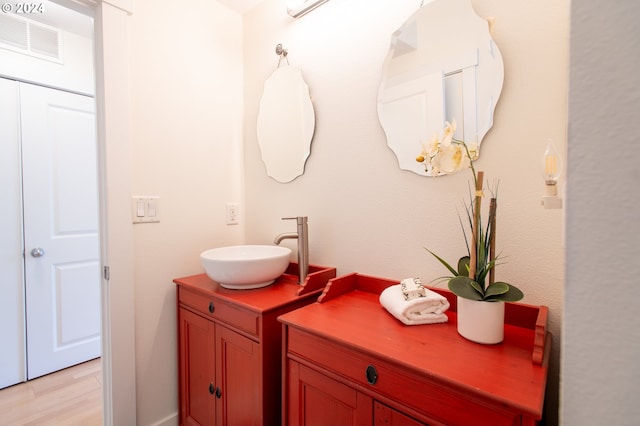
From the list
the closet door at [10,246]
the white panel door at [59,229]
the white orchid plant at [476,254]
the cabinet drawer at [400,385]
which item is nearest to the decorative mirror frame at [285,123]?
the white orchid plant at [476,254]

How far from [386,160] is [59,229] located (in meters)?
2.34

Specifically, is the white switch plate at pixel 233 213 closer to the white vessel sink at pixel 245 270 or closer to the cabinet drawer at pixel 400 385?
the white vessel sink at pixel 245 270

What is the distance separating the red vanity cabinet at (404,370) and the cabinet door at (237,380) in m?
0.17

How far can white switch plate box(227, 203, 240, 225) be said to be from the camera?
1.78m

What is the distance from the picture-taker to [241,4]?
1737 mm

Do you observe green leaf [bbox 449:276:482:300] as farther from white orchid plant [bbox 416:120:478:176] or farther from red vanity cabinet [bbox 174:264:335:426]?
red vanity cabinet [bbox 174:264:335:426]

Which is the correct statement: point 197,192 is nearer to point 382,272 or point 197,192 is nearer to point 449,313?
point 382,272

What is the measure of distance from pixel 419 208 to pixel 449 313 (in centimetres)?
39

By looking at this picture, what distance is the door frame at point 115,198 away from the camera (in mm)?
1285

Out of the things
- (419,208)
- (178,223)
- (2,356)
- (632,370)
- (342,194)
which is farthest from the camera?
(2,356)

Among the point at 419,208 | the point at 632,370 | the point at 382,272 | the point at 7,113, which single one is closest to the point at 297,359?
the point at 382,272

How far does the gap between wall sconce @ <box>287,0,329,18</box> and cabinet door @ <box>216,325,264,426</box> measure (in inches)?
60.6

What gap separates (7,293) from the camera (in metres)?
1.88
